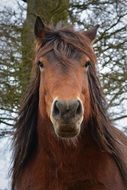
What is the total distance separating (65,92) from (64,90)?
0.11ft

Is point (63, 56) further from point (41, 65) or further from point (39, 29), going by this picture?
point (39, 29)

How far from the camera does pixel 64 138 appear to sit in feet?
12.8

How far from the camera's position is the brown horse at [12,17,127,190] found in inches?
159

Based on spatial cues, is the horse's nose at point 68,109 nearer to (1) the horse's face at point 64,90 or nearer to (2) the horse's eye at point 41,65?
(1) the horse's face at point 64,90

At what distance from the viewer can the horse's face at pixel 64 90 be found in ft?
11.6

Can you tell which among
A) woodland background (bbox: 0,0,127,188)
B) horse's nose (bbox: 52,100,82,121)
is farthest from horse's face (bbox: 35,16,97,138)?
woodland background (bbox: 0,0,127,188)

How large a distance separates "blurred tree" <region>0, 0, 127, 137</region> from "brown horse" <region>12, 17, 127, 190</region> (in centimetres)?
491

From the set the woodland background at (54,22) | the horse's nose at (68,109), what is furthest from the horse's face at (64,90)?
the woodland background at (54,22)

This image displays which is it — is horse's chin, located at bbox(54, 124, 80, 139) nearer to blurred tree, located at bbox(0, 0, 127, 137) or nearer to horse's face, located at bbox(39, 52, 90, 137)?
horse's face, located at bbox(39, 52, 90, 137)

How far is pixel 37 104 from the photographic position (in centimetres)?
443

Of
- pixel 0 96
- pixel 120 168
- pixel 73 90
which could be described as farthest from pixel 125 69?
pixel 73 90

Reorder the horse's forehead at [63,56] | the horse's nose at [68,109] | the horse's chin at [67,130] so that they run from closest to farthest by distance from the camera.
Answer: the horse's nose at [68,109] < the horse's chin at [67,130] < the horse's forehead at [63,56]

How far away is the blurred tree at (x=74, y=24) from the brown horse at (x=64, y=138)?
4.91 meters

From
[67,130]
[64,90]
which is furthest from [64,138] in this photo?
[64,90]
